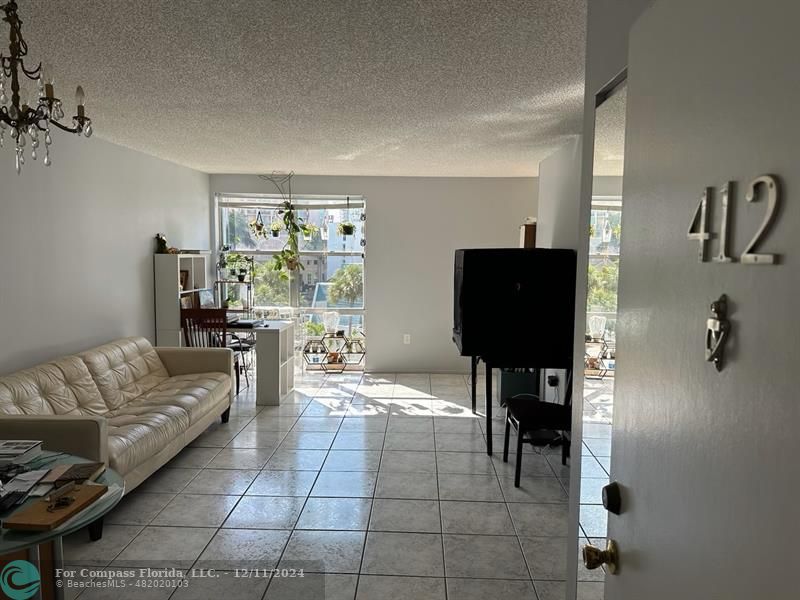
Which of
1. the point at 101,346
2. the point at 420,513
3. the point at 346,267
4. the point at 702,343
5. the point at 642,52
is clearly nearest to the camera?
the point at 702,343

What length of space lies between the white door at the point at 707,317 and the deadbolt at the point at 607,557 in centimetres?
2

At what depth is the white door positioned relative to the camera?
0.65 meters

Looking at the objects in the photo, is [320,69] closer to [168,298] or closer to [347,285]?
[168,298]

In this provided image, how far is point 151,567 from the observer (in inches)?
109

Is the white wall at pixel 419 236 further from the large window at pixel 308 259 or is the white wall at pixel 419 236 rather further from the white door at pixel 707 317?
the white door at pixel 707 317

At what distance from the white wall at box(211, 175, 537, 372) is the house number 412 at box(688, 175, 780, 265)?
20.4 feet

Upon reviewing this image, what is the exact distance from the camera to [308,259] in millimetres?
7289

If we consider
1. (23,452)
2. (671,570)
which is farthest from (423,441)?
(671,570)

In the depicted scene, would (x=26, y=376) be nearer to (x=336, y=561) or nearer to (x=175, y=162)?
(x=336, y=561)

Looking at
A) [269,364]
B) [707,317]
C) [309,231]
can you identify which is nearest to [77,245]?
[269,364]

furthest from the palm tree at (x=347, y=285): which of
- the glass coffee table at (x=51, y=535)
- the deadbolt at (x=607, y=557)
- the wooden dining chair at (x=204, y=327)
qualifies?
the deadbolt at (x=607, y=557)

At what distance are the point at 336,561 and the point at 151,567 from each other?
922mm

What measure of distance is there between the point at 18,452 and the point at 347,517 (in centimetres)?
177

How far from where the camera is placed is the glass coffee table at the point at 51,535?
163 centimetres
